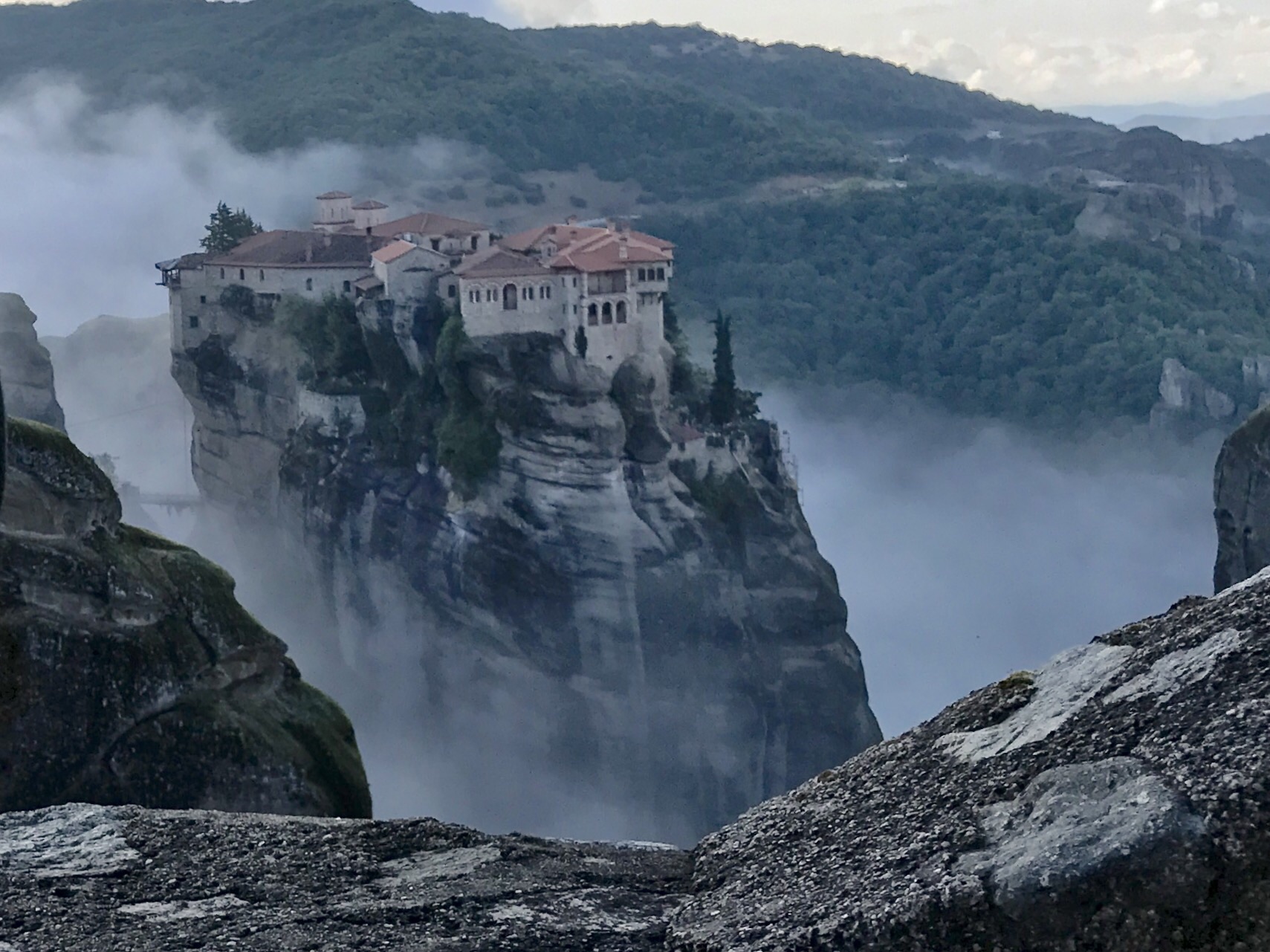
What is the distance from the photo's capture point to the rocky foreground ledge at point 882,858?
529cm

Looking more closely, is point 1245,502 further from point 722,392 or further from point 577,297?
point 722,392

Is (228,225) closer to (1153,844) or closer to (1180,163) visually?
(1153,844)

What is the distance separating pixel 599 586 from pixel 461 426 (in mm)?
5610

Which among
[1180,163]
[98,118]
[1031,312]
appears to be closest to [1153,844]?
[1031,312]

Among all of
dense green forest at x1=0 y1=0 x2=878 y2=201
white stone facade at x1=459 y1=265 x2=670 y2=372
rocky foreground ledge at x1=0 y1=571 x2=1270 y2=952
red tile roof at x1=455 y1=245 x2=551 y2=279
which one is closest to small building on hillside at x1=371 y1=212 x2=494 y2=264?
red tile roof at x1=455 y1=245 x2=551 y2=279

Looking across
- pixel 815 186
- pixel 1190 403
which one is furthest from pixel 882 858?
pixel 815 186

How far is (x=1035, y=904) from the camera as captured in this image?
537cm

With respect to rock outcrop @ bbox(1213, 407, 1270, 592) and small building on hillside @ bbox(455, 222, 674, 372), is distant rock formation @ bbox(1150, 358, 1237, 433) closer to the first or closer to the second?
small building on hillside @ bbox(455, 222, 674, 372)

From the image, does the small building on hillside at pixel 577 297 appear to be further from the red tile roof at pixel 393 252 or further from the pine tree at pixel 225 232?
Result: the pine tree at pixel 225 232

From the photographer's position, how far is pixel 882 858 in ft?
19.7

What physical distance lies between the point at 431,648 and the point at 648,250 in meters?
12.8

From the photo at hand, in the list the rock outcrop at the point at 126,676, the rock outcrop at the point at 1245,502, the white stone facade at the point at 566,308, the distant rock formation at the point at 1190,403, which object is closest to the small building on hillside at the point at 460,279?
the white stone facade at the point at 566,308

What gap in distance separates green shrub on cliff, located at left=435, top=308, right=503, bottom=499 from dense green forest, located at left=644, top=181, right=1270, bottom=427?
154 ft

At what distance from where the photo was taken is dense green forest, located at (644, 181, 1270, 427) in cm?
8719
